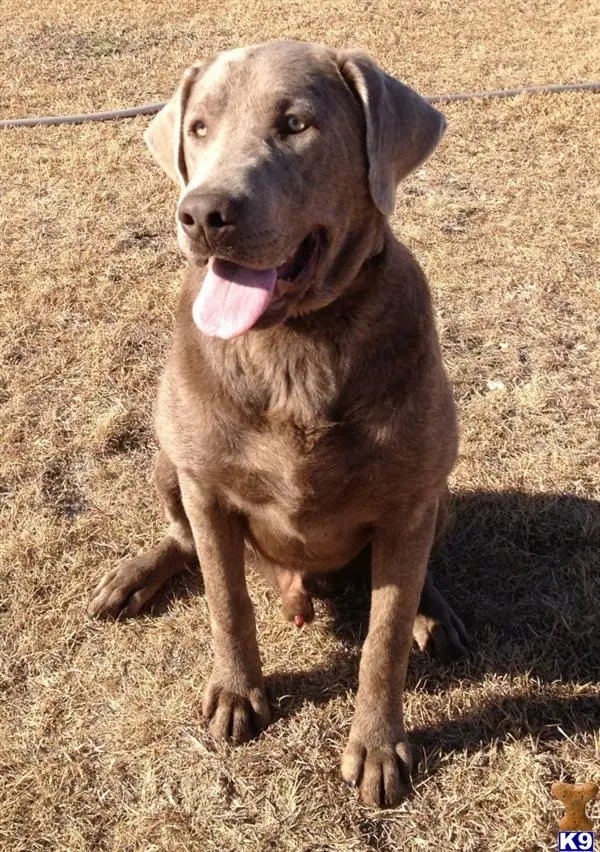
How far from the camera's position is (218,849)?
2.27 metres

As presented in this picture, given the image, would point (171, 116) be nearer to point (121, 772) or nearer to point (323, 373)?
point (323, 373)

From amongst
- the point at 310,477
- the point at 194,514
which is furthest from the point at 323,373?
the point at 194,514

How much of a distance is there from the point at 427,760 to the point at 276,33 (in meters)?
8.13

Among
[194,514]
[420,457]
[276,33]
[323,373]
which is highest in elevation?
[323,373]

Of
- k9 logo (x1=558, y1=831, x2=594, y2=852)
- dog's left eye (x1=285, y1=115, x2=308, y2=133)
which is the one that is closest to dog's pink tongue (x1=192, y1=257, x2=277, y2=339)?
dog's left eye (x1=285, y1=115, x2=308, y2=133)

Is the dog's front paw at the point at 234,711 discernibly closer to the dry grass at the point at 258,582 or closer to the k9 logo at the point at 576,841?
the dry grass at the point at 258,582

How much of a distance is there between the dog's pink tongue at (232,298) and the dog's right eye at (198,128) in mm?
382

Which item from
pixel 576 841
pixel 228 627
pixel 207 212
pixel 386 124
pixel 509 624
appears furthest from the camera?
pixel 509 624

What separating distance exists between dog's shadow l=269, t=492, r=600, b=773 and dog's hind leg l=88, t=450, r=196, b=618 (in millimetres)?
525

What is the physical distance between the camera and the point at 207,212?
180 cm

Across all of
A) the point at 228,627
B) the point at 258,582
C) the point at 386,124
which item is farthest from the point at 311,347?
the point at 258,582

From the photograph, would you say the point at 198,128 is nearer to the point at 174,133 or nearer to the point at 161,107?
the point at 174,133

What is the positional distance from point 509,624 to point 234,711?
0.95 meters

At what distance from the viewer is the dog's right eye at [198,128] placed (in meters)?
2.16
